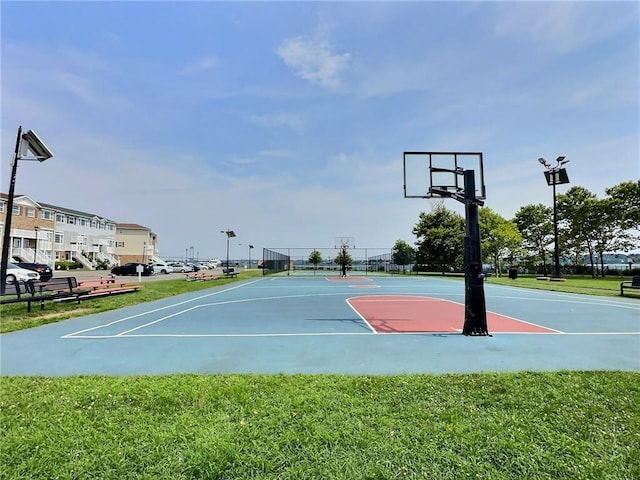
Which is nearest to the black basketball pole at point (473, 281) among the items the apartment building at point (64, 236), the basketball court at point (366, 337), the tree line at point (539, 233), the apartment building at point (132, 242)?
the basketball court at point (366, 337)

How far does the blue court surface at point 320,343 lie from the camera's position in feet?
16.9

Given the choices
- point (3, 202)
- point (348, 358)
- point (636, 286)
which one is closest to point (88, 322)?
point (348, 358)

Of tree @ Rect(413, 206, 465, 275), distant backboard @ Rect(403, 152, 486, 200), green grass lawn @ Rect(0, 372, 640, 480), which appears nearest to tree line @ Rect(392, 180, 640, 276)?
tree @ Rect(413, 206, 465, 275)

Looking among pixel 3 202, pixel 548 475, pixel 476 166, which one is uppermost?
pixel 3 202

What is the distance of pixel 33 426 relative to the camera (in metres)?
3.15

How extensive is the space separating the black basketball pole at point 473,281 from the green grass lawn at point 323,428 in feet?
9.84

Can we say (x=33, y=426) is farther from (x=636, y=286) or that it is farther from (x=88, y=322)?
(x=636, y=286)

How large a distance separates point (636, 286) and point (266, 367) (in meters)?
17.3

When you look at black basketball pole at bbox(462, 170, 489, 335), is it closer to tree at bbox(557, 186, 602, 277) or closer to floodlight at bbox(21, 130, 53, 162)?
floodlight at bbox(21, 130, 53, 162)

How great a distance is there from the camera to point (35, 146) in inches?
397

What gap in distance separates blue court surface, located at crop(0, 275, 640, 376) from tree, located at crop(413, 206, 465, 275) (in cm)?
2888

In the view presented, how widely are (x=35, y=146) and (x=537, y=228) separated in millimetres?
47502

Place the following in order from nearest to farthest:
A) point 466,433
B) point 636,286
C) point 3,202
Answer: point 466,433, point 636,286, point 3,202

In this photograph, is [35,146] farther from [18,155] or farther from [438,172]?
[438,172]
